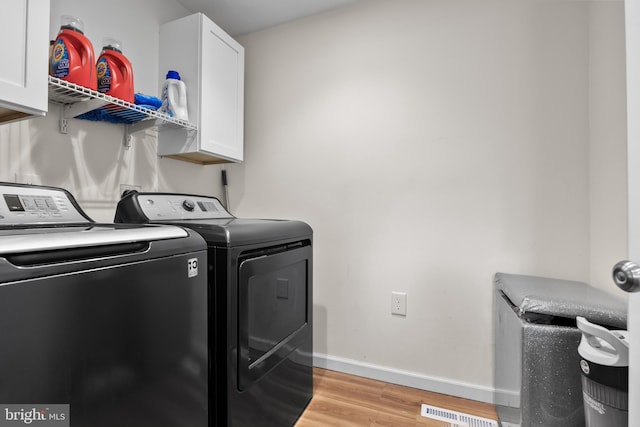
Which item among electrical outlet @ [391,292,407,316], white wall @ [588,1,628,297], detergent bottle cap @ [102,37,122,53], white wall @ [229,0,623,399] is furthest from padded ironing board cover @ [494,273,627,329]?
detergent bottle cap @ [102,37,122,53]

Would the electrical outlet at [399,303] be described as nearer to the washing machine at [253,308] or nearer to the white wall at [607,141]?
the washing machine at [253,308]

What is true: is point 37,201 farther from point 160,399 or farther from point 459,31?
point 459,31

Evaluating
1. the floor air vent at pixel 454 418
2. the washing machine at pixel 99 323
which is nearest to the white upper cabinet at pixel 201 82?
the washing machine at pixel 99 323

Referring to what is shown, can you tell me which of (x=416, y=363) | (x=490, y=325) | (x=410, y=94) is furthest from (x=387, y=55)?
(x=416, y=363)

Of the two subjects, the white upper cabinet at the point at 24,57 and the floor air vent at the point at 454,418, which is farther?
the floor air vent at the point at 454,418

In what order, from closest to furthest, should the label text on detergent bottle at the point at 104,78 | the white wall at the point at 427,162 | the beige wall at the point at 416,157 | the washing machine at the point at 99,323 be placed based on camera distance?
the washing machine at the point at 99,323, the label text on detergent bottle at the point at 104,78, the beige wall at the point at 416,157, the white wall at the point at 427,162

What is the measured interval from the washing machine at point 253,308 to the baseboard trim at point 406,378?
1.26 feet

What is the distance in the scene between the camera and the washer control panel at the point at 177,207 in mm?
1366

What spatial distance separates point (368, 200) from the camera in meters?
1.95

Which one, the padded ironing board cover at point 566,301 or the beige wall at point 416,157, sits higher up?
the beige wall at point 416,157

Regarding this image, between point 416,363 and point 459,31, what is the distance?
186cm

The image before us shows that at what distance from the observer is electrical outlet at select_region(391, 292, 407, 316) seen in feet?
6.06

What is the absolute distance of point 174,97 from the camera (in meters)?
1.71

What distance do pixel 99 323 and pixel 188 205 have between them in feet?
3.18
